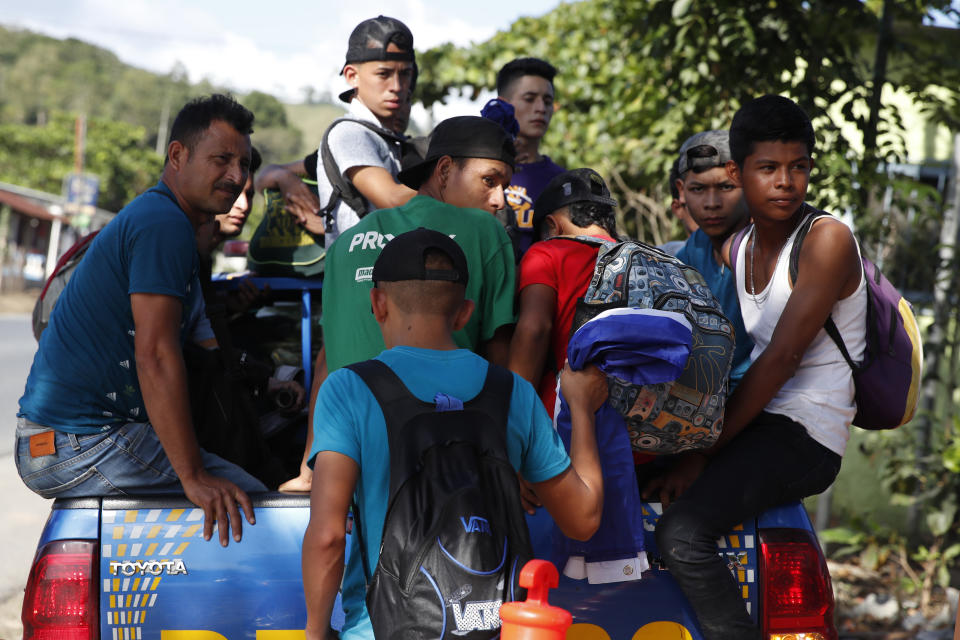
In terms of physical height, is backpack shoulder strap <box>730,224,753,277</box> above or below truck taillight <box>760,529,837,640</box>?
above

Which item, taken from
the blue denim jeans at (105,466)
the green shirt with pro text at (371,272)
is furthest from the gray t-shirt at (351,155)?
the blue denim jeans at (105,466)

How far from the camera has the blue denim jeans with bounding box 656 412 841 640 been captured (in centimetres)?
242

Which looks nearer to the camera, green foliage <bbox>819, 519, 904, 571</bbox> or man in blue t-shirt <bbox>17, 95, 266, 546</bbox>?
man in blue t-shirt <bbox>17, 95, 266, 546</bbox>

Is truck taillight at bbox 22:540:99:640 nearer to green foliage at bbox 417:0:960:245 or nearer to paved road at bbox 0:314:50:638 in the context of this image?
paved road at bbox 0:314:50:638

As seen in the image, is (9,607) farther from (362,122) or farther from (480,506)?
(480,506)

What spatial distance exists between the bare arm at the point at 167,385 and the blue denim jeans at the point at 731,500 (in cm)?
122

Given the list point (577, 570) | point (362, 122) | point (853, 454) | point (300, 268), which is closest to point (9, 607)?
point (300, 268)

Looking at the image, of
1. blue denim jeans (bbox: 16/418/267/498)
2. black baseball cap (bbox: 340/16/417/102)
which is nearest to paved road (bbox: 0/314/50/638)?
blue denim jeans (bbox: 16/418/267/498)

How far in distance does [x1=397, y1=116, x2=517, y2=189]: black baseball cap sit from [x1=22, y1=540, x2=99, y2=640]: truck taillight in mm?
1582

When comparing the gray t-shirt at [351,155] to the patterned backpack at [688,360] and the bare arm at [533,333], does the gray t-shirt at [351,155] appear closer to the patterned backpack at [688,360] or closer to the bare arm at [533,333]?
the bare arm at [533,333]

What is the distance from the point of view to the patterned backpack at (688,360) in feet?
7.55

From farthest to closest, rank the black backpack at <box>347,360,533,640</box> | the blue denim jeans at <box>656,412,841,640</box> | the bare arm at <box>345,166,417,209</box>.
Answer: the bare arm at <box>345,166,417,209</box>, the blue denim jeans at <box>656,412,841,640</box>, the black backpack at <box>347,360,533,640</box>

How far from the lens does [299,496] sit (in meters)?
2.47

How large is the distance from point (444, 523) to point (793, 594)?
115 centimetres
